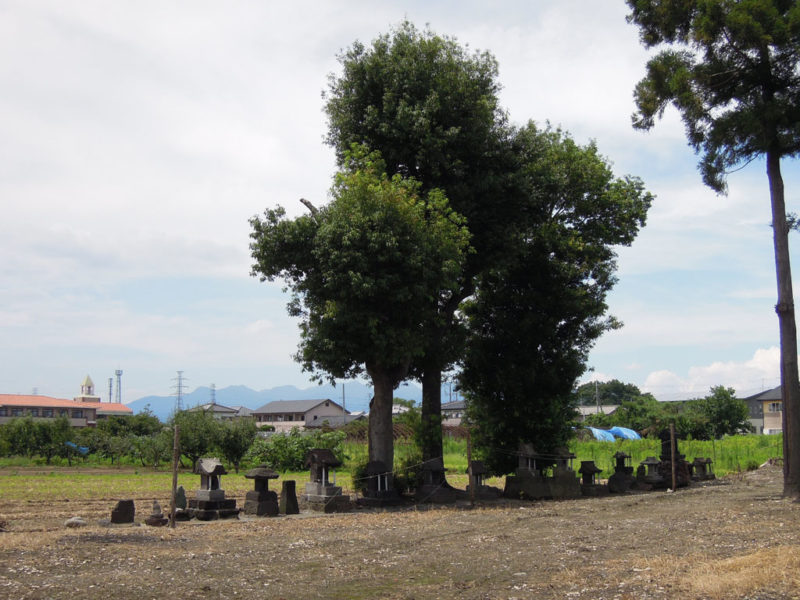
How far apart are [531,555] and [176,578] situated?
5446mm

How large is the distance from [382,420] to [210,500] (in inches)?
246

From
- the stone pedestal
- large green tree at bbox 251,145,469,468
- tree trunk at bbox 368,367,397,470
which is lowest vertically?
the stone pedestal

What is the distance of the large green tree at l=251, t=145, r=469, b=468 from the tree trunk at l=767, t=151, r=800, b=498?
874cm

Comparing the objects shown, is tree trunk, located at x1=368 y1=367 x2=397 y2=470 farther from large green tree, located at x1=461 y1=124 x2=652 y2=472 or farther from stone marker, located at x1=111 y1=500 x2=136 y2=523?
stone marker, located at x1=111 y1=500 x2=136 y2=523

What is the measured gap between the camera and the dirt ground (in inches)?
326

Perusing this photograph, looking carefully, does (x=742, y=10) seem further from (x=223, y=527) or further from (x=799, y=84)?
(x=223, y=527)

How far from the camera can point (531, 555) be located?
1070cm

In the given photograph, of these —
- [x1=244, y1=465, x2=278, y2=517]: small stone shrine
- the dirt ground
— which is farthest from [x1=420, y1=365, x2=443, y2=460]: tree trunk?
[x1=244, y1=465, x2=278, y2=517]: small stone shrine

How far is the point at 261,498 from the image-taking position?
17453 millimetres

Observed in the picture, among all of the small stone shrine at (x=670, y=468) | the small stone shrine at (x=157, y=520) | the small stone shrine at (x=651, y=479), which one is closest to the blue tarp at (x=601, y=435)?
the small stone shrine at (x=670, y=468)

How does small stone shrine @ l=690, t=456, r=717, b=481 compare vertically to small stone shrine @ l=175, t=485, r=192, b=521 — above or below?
below

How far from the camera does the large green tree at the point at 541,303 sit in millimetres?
23922

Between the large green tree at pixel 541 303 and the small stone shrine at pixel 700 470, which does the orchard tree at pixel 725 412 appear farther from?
the large green tree at pixel 541 303

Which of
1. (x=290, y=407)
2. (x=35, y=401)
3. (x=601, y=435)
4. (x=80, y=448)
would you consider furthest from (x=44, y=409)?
(x=601, y=435)
